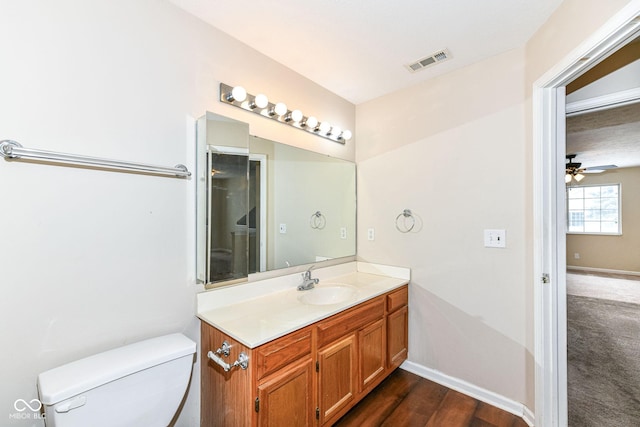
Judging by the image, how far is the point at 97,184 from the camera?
3.88 ft

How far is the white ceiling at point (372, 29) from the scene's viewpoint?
1409mm

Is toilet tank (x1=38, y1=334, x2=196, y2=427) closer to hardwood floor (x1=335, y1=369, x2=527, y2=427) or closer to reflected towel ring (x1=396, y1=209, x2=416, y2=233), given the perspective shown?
hardwood floor (x1=335, y1=369, x2=527, y2=427)

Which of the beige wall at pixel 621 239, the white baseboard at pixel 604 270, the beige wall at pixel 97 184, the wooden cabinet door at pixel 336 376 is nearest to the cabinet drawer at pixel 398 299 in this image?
the wooden cabinet door at pixel 336 376

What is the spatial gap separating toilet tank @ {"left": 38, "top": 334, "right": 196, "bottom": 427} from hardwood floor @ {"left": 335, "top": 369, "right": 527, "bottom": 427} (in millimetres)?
1055

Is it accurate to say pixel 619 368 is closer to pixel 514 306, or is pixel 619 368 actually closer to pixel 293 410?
pixel 514 306

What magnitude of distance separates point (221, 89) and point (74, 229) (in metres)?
1.03

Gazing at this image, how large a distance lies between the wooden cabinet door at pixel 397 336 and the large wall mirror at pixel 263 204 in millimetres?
668

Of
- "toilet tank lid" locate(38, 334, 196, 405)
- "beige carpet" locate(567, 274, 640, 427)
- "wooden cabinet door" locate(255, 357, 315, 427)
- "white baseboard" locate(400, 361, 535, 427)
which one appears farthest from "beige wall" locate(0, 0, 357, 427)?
"beige carpet" locate(567, 274, 640, 427)

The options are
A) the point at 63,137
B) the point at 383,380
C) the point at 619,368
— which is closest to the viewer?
the point at 63,137

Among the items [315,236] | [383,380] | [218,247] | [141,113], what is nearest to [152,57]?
[141,113]

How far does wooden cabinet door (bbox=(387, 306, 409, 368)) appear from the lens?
2.02 meters

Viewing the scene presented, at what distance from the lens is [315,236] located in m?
2.25

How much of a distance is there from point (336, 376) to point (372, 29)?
6.64ft

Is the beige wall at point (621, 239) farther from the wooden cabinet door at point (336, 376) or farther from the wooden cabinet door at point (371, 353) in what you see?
the wooden cabinet door at point (336, 376)
